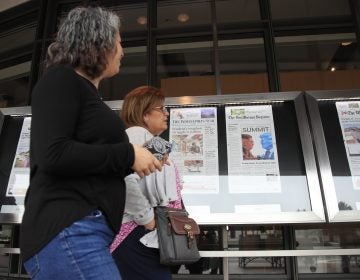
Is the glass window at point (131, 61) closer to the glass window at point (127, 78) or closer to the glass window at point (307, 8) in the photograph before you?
the glass window at point (127, 78)

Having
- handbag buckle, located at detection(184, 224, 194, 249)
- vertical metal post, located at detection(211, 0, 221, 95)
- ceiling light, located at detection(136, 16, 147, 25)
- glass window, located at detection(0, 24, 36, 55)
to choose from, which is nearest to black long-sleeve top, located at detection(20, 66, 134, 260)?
handbag buckle, located at detection(184, 224, 194, 249)

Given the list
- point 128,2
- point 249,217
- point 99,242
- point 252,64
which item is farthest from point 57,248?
point 128,2

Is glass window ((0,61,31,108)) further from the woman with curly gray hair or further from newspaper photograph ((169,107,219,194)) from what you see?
the woman with curly gray hair

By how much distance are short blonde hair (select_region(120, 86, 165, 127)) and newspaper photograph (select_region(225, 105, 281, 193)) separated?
2.86 ft

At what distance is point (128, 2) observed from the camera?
397 centimetres

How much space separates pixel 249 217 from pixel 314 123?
2.57 ft

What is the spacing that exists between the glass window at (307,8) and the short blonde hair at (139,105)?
89.7 inches

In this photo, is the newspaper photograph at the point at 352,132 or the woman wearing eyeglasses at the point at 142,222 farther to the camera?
the newspaper photograph at the point at 352,132

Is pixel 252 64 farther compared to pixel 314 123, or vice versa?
pixel 252 64

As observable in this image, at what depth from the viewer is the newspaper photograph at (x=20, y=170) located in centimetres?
266

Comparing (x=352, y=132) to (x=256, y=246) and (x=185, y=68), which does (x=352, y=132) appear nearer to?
(x=256, y=246)

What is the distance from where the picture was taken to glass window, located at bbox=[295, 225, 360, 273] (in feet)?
8.97

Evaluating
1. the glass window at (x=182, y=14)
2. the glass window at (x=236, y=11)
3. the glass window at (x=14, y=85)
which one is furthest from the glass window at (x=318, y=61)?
the glass window at (x=14, y=85)

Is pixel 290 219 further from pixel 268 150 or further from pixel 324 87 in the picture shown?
pixel 324 87
